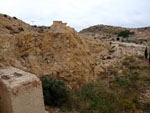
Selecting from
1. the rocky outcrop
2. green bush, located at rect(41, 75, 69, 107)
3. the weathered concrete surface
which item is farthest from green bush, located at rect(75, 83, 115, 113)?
the weathered concrete surface

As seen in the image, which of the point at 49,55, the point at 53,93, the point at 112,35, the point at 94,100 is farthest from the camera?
the point at 112,35

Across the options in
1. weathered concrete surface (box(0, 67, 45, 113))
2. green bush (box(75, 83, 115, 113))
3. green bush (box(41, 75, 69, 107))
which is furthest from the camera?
green bush (box(75, 83, 115, 113))

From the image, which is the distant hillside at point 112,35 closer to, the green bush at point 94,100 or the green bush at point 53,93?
the green bush at point 94,100

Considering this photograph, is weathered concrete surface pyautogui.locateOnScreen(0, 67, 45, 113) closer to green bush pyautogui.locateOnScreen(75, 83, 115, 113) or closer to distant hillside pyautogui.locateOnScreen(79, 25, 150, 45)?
green bush pyautogui.locateOnScreen(75, 83, 115, 113)

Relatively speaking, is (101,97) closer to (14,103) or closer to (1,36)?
(14,103)

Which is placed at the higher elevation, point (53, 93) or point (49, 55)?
point (49, 55)

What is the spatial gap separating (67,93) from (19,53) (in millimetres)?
2351

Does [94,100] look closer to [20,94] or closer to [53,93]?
[53,93]

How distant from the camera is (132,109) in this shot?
15.9 ft

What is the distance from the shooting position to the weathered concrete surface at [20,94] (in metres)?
2.61

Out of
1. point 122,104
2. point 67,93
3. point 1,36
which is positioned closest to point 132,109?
point 122,104

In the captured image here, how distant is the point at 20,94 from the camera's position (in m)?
2.67

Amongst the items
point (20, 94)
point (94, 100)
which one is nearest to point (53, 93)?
point (94, 100)

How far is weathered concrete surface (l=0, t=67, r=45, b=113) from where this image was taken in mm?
2611
